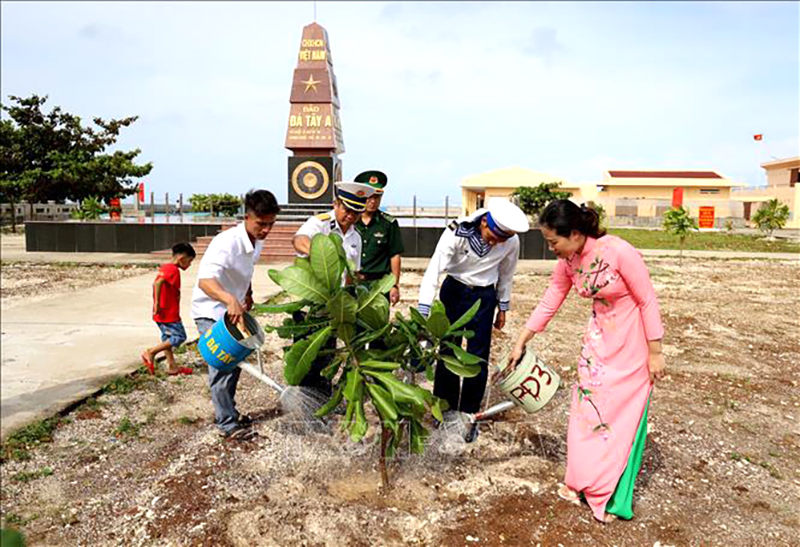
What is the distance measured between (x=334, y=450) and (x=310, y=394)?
0.42 metres

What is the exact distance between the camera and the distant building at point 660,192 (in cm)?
3931

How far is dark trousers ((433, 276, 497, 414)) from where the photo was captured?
3215 mm

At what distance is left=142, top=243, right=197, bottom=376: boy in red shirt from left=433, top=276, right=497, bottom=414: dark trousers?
85.8 inches

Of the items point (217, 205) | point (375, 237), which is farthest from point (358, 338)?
point (217, 205)

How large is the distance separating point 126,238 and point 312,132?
556 centimetres

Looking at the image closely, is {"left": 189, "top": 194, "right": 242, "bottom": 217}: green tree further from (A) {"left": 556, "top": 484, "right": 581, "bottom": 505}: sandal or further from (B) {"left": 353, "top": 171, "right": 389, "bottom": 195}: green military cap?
(A) {"left": 556, "top": 484, "right": 581, "bottom": 505}: sandal

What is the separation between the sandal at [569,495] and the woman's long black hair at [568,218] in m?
1.20

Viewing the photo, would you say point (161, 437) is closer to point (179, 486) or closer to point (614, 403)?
point (179, 486)

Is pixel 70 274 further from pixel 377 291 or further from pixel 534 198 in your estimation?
pixel 534 198

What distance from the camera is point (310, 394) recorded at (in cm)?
340

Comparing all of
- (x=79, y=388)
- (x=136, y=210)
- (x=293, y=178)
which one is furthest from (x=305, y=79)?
(x=79, y=388)

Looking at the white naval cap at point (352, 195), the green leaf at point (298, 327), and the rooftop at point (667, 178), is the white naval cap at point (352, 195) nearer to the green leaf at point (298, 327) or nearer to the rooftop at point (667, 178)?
the green leaf at point (298, 327)

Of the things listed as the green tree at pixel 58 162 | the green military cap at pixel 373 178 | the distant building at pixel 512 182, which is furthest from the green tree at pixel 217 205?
the green military cap at pixel 373 178

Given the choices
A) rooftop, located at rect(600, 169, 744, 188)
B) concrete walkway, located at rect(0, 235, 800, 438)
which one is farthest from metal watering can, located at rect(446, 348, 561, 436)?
rooftop, located at rect(600, 169, 744, 188)
